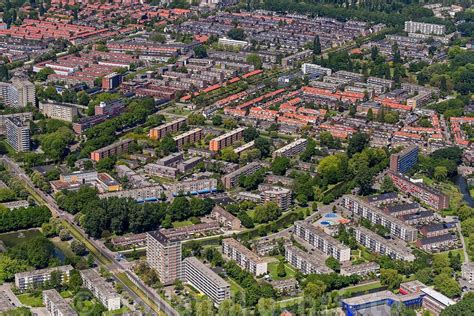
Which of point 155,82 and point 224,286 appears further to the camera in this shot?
point 155,82

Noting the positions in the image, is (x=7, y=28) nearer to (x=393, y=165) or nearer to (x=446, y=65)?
(x=446, y=65)

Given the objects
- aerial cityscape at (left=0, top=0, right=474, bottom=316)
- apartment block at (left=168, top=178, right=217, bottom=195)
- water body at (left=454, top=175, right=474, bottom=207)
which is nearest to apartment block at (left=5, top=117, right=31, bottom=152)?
aerial cityscape at (left=0, top=0, right=474, bottom=316)

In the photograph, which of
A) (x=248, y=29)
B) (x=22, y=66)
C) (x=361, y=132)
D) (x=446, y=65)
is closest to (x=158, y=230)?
(x=361, y=132)

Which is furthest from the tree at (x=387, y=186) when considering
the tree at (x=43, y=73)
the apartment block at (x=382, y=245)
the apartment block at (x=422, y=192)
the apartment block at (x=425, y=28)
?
the apartment block at (x=425, y=28)

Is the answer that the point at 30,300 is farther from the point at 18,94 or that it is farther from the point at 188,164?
the point at 18,94

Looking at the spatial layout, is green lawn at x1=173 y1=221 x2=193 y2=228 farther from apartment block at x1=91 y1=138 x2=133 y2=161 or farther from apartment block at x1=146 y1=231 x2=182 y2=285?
apartment block at x1=91 y1=138 x2=133 y2=161

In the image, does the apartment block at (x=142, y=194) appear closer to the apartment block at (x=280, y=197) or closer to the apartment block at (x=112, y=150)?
the apartment block at (x=280, y=197)
